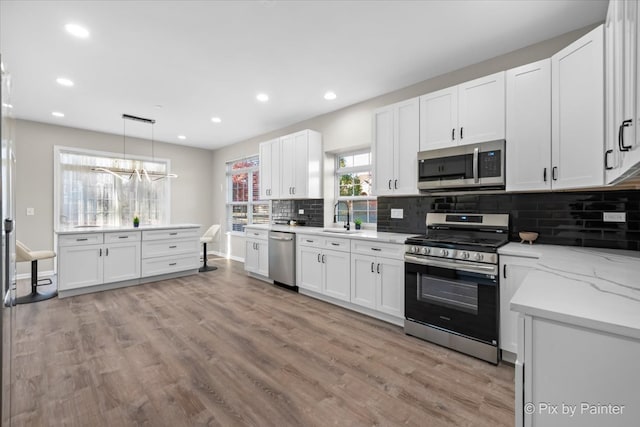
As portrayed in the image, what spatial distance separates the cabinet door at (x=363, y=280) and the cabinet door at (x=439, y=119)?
1.37m

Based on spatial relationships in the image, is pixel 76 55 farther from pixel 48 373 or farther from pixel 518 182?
pixel 518 182

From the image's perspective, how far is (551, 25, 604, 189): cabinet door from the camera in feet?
6.37

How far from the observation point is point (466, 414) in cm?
171

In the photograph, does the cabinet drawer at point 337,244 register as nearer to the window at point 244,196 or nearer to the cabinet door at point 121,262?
the window at point 244,196

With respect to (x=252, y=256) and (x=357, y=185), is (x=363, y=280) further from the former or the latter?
(x=252, y=256)

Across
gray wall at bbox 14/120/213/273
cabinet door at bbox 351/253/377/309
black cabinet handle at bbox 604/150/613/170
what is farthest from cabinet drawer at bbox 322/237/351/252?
gray wall at bbox 14/120/213/273

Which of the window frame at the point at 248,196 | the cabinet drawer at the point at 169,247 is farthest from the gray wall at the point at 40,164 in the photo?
the cabinet drawer at the point at 169,247

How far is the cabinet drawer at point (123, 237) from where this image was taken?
4.21m

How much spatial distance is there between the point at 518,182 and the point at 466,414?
1.84 metres

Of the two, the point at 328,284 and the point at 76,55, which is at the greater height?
the point at 76,55

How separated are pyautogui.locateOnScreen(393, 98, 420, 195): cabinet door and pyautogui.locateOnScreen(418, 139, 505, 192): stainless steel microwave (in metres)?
0.13

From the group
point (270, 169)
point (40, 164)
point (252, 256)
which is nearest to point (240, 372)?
point (252, 256)

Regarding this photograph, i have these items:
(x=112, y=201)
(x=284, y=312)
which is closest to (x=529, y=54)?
(x=284, y=312)

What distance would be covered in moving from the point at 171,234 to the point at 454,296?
4465 millimetres
